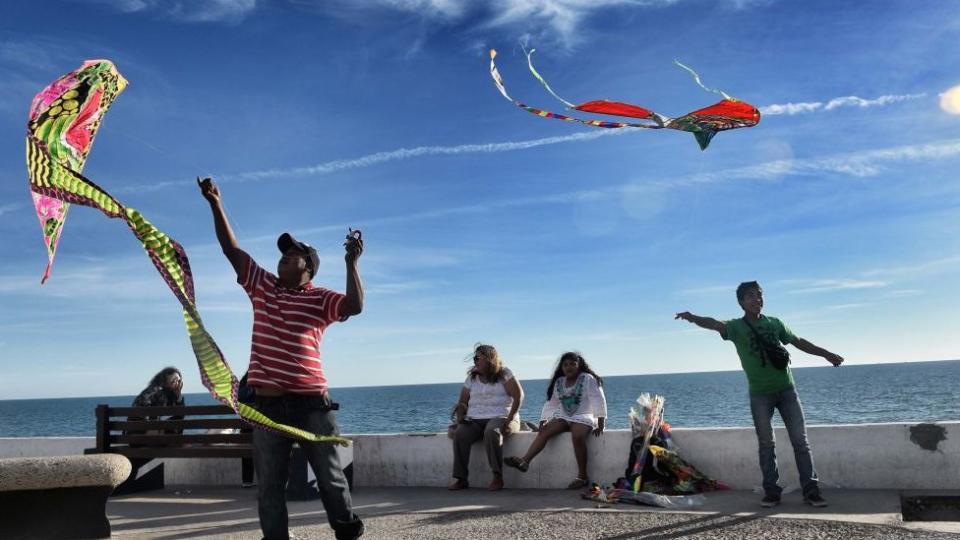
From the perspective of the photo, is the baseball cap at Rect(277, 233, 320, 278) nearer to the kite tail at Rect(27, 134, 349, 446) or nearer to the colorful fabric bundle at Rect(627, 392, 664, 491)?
the kite tail at Rect(27, 134, 349, 446)

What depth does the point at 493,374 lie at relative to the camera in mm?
8297

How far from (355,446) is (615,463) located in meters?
2.83

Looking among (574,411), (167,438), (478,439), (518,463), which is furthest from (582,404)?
(167,438)

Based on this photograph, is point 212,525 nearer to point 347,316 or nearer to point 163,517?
point 163,517

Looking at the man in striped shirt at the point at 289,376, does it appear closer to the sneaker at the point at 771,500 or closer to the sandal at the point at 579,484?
the sneaker at the point at 771,500

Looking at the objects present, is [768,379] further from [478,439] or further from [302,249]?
[302,249]

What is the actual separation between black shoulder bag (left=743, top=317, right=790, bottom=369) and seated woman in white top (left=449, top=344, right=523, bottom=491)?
2435 mm

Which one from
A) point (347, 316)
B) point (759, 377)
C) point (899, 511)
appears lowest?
point (899, 511)

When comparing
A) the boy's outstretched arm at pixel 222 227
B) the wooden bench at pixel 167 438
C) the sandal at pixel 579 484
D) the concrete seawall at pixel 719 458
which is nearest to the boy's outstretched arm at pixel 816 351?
the concrete seawall at pixel 719 458

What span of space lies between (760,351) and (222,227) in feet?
14.3

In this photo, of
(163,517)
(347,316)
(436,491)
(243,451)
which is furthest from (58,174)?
(436,491)

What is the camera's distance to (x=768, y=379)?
21.4ft

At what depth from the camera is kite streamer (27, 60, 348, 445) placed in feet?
13.4

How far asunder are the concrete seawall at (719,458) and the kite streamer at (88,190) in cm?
407
